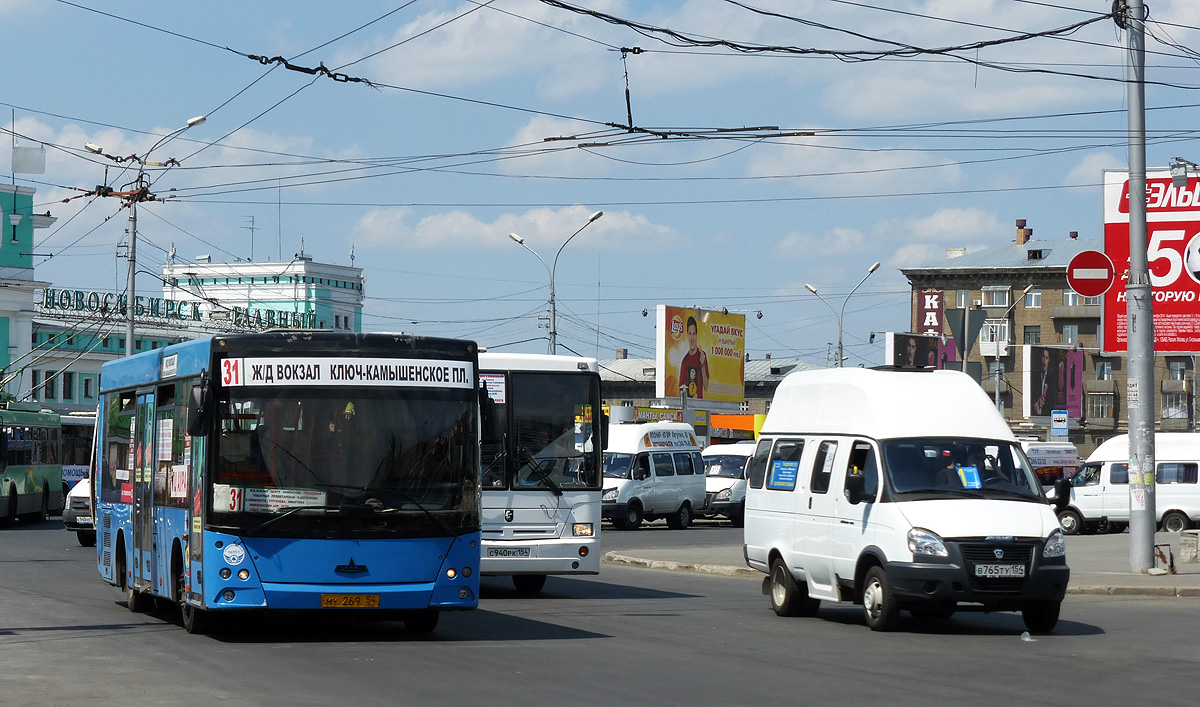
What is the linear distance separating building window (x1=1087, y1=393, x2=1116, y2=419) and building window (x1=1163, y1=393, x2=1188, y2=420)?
3.78m

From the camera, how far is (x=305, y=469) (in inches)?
518

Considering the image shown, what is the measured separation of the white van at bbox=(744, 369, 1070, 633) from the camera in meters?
14.2

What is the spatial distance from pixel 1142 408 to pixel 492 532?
9832mm

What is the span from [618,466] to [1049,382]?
52.0 m

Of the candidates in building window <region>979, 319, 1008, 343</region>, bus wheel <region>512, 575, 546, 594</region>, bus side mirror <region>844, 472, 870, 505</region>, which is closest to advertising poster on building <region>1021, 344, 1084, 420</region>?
building window <region>979, 319, 1008, 343</region>

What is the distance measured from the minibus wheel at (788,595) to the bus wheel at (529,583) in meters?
4.11

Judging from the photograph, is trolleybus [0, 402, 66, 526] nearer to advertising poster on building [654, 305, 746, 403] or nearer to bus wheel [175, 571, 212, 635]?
bus wheel [175, 571, 212, 635]

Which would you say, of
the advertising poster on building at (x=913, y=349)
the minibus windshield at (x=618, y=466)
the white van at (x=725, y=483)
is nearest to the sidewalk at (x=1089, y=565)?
the minibus windshield at (x=618, y=466)

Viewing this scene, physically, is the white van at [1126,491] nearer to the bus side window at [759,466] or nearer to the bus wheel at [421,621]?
the bus side window at [759,466]

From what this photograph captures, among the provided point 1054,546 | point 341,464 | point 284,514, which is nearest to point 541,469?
point 341,464

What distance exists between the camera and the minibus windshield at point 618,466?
1545 inches

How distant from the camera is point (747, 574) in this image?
23.8m

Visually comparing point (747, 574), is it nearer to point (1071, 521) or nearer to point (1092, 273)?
point (1092, 273)

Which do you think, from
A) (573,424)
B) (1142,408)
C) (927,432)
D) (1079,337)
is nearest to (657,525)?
(1142,408)
